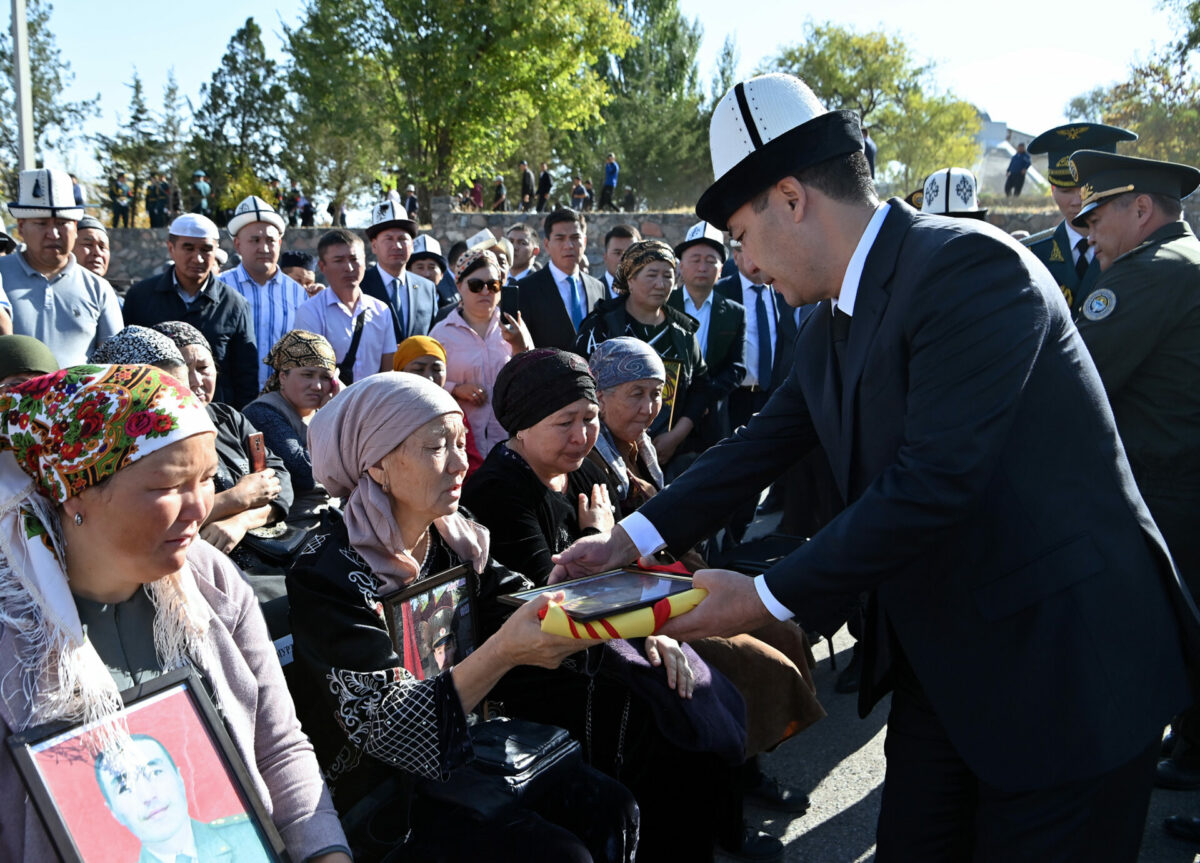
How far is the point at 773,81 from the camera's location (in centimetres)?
210

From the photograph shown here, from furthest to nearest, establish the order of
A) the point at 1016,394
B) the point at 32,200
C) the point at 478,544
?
the point at 32,200 → the point at 478,544 → the point at 1016,394

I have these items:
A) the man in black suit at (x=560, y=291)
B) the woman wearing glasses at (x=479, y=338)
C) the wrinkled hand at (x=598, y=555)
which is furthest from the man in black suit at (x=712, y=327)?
the wrinkled hand at (x=598, y=555)

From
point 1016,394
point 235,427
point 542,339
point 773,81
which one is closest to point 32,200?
point 235,427

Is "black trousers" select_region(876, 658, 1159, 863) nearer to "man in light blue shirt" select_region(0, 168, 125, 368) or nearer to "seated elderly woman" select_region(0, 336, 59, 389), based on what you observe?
"seated elderly woman" select_region(0, 336, 59, 389)

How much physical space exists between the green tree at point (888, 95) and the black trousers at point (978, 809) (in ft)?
152

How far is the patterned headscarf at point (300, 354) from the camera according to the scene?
170 inches

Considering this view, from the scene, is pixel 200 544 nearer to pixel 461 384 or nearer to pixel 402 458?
pixel 402 458

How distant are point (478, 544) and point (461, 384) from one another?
9.02 feet

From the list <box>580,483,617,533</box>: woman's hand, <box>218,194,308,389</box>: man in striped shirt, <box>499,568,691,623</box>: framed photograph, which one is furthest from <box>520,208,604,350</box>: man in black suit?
<box>499,568,691,623</box>: framed photograph

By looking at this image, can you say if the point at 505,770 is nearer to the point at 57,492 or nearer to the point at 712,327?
the point at 57,492

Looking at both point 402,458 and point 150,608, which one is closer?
point 150,608

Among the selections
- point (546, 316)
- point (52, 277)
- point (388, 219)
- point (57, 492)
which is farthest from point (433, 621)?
point (388, 219)

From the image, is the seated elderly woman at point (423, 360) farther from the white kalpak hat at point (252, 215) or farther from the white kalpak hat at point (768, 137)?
the white kalpak hat at point (768, 137)

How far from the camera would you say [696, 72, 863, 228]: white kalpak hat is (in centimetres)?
201
